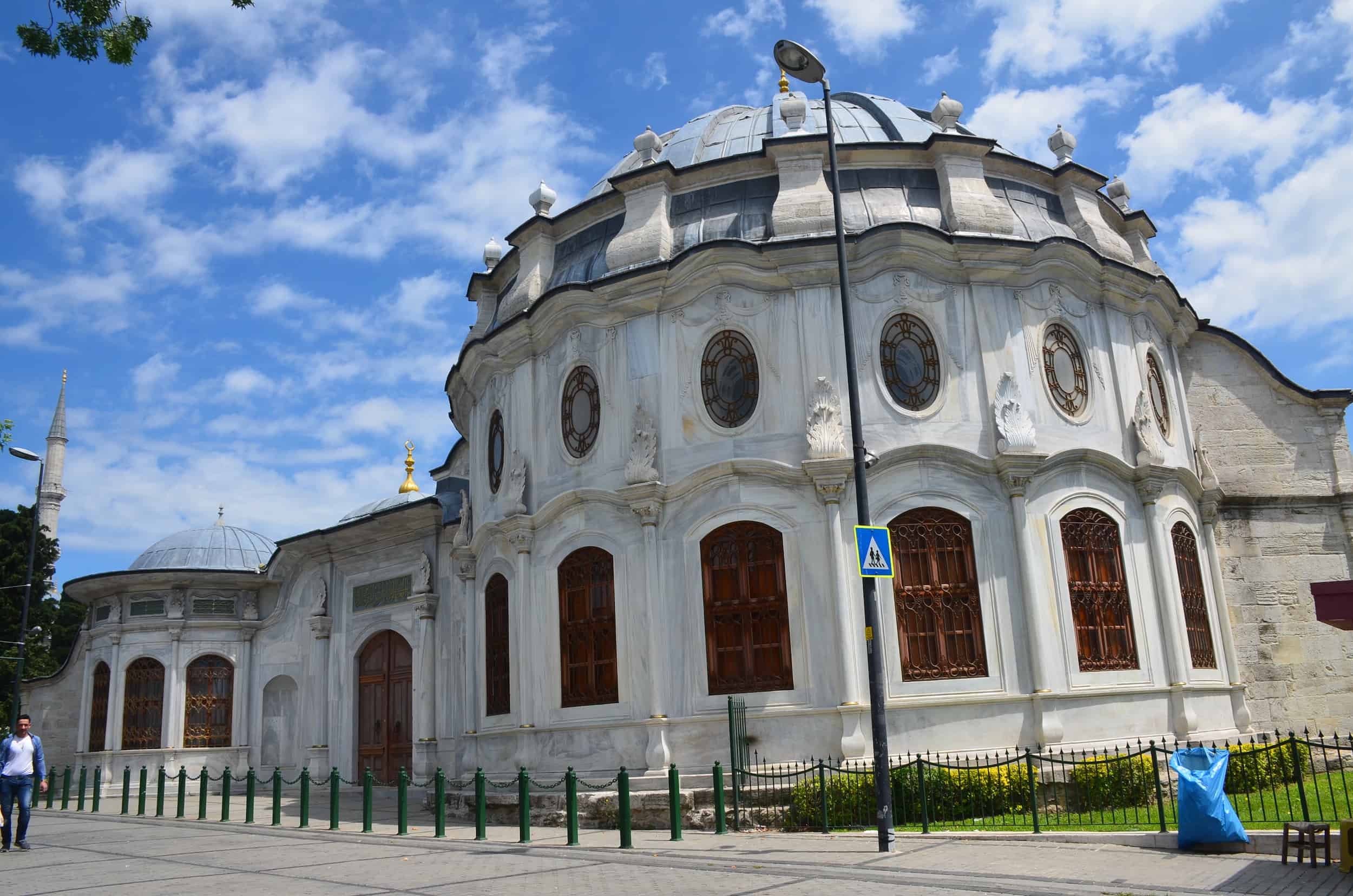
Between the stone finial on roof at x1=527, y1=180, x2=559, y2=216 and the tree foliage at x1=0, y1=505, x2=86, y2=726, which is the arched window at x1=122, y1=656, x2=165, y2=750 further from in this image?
the stone finial on roof at x1=527, y1=180, x2=559, y2=216

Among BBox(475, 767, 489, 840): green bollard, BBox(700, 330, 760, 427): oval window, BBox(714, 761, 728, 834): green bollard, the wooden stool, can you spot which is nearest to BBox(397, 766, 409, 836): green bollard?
BBox(475, 767, 489, 840): green bollard

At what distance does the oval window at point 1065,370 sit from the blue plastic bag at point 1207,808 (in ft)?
27.5

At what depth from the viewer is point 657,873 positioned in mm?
11000

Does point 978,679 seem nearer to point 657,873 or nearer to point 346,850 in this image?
point 657,873

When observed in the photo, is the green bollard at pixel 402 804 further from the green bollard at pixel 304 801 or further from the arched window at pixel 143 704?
the arched window at pixel 143 704

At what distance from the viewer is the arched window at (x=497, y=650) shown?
20484mm

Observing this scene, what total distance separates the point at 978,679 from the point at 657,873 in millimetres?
7569

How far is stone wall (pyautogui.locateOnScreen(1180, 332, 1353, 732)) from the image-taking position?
20.5m

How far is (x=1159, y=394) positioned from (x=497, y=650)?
13.1 m

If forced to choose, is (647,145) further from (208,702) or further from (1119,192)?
(208,702)

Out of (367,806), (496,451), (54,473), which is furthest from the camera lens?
(54,473)

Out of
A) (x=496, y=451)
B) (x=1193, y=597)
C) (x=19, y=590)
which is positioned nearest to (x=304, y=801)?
(x=496, y=451)

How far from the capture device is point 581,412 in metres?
19.9

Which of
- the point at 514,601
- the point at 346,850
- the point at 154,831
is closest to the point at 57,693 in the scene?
the point at 154,831
